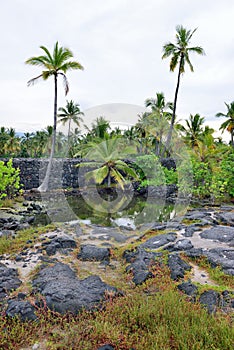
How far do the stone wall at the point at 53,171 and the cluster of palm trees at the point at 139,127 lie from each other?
101cm

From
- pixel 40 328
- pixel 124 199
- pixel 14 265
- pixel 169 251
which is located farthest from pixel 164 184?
pixel 40 328

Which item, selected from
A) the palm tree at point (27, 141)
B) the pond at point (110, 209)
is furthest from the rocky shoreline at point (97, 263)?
the palm tree at point (27, 141)

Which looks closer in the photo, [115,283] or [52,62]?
[115,283]

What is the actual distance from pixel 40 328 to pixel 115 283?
5.92 ft

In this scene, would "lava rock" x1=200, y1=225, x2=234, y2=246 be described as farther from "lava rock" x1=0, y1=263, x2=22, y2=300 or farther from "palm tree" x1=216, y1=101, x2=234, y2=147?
"palm tree" x1=216, y1=101, x2=234, y2=147

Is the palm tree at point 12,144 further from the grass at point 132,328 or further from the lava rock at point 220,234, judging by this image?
the grass at point 132,328

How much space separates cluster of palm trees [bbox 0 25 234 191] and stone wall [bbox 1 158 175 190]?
3.33ft

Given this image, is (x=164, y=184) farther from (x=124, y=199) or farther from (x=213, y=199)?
(x=213, y=199)

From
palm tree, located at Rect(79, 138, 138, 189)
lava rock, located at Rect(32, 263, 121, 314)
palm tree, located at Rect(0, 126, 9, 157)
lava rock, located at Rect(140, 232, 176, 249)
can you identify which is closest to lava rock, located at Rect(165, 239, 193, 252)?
lava rock, located at Rect(140, 232, 176, 249)

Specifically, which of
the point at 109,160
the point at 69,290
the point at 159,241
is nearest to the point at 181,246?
the point at 159,241

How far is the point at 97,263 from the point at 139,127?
25.8 metres

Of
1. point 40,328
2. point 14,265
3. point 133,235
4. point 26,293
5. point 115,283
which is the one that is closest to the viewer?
point 40,328

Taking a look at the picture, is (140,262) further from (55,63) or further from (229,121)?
(229,121)

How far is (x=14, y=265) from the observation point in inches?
236
